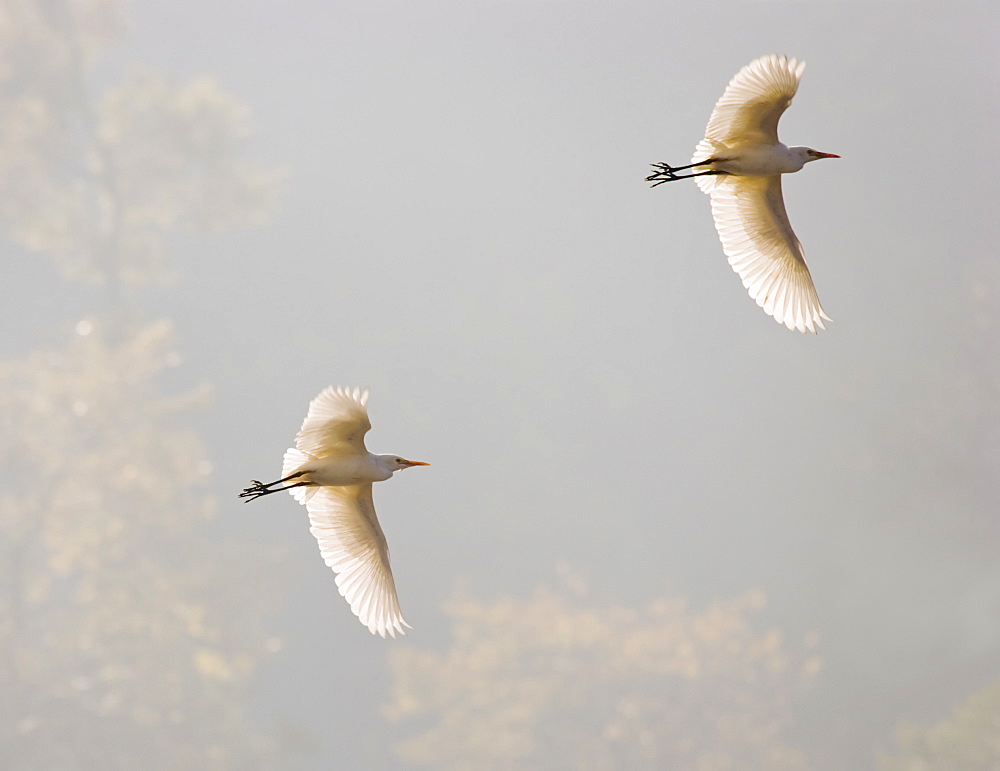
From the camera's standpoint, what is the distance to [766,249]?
2.40m

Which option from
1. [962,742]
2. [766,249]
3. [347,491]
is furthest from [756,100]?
[962,742]

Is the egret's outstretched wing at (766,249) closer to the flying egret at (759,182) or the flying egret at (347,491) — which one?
the flying egret at (759,182)

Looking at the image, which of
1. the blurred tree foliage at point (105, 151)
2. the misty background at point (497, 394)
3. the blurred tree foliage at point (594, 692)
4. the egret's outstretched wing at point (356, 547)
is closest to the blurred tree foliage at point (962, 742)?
the misty background at point (497, 394)

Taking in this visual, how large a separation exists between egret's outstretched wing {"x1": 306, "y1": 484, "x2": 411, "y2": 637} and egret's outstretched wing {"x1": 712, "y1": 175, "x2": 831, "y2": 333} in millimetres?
974

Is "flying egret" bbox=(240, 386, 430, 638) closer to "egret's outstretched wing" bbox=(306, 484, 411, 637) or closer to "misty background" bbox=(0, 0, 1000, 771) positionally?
"egret's outstretched wing" bbox=(306, 484, 411, 637)

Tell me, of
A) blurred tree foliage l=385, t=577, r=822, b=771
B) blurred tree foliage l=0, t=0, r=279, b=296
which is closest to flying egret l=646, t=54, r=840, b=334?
blurred tree foliage l=385, t=577, r=822, b=771

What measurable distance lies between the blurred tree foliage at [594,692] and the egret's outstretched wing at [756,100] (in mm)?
5073

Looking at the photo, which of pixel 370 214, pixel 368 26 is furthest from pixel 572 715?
pixel 368 26

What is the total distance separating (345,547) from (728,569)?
9.59 metres

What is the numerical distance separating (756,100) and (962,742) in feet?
15.2

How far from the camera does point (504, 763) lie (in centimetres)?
698

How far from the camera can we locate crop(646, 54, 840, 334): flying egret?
2139 mm

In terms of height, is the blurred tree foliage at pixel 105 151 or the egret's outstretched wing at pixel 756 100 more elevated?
the blurred tree foliage at pixel 105 151

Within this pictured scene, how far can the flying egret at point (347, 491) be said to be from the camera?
2107 millimetres
